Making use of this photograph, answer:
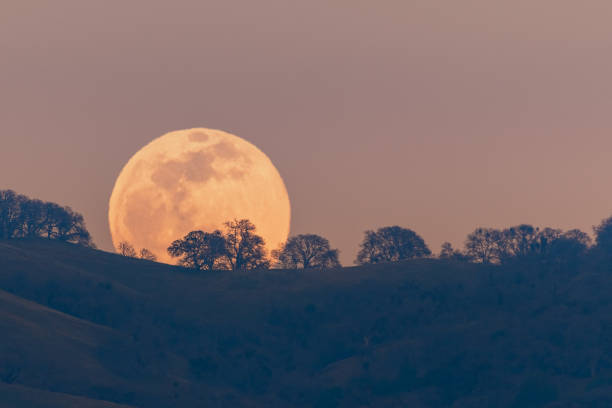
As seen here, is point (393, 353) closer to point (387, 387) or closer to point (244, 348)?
Result: point (387, 387)

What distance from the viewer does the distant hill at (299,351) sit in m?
155

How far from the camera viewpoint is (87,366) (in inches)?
6083

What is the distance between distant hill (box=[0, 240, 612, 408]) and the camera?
15525 cm

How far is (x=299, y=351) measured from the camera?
191 m

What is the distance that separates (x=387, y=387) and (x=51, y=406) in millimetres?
63988

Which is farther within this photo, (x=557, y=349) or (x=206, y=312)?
(x=206, y=312)

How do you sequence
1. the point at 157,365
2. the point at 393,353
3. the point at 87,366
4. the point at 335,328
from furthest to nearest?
the point at 335,328
the point at 393,353
the point at 157,365
the point at 87,366

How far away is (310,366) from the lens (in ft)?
607

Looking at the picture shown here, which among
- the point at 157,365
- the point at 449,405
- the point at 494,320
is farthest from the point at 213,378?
the point at 494,320

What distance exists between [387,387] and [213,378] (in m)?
26.4

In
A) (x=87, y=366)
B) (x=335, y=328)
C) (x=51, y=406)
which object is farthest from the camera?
(x=335, y=328)

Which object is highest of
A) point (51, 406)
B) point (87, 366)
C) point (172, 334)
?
point (172, 334)

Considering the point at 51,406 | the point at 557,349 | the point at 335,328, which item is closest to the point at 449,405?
the point at 557,349

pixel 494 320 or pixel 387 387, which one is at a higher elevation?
pixel 494 320
